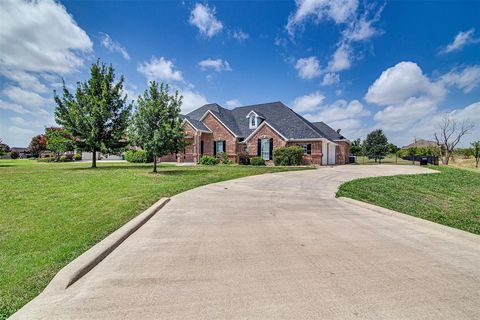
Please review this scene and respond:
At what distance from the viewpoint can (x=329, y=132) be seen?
3228cm

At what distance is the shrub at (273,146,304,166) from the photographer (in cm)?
2205

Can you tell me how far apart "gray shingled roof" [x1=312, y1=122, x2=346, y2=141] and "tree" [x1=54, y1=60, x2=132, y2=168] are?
24.8 m

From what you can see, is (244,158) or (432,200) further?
(244,158)

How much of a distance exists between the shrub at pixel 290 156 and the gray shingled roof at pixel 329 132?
35.3 feet

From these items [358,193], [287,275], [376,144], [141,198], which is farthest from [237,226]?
[376,144]

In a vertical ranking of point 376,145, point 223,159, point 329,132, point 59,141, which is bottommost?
point 223,159

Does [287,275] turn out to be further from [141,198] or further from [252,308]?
[141,198]

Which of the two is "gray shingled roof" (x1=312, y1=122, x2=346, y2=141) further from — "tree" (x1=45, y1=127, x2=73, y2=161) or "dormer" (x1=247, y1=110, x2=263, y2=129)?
"tree" (x1=45, y1=127, x2=73, y2=161)

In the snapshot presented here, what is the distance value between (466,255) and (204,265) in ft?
13.7

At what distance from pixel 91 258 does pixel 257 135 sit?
75.2ft

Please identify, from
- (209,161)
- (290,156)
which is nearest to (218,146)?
(209,161)

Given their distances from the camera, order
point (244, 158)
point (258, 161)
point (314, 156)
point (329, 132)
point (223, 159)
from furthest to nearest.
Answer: point (329, 132) → point (223, 159) → point (244, 158) → point (258, 161) → point (314, 156)

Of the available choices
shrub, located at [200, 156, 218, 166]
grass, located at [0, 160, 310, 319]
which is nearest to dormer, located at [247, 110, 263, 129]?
shrub, located at [200, 156, 218, 166]

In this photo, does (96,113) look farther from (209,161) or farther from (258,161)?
(258,161)
